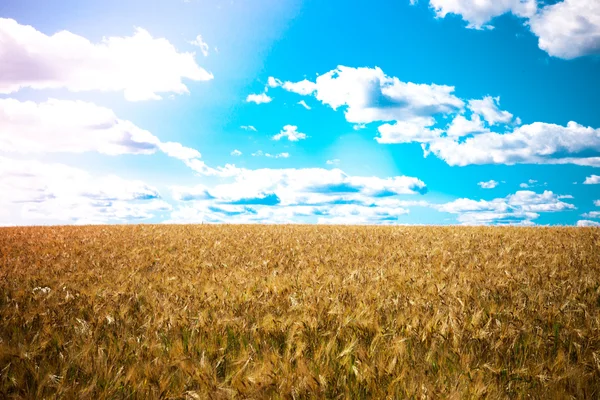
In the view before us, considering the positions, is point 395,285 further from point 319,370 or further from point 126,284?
point 126,284

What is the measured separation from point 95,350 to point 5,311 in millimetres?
2017

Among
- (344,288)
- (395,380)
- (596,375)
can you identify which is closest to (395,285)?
(344,288)

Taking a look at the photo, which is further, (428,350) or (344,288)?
(344,288)

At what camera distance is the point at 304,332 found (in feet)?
11.8

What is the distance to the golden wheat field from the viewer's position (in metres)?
2.65

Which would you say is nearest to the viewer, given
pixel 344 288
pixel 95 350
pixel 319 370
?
pixel 319 370

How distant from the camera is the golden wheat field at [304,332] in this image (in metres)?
2.65

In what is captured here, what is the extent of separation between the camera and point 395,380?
2.56m

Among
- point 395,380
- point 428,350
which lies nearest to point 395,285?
point 428,350

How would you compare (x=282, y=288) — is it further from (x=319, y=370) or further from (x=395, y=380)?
(x=395, y=380)

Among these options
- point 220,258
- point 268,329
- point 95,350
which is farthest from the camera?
point 220,258

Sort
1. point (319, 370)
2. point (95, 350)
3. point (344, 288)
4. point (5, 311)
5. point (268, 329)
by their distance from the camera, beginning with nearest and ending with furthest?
point (319, 370) → point (95, 350) → point (268, 329) → point (5, 311) → point (344, 288)

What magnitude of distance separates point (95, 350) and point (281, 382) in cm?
175

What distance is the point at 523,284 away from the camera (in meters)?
5.78
